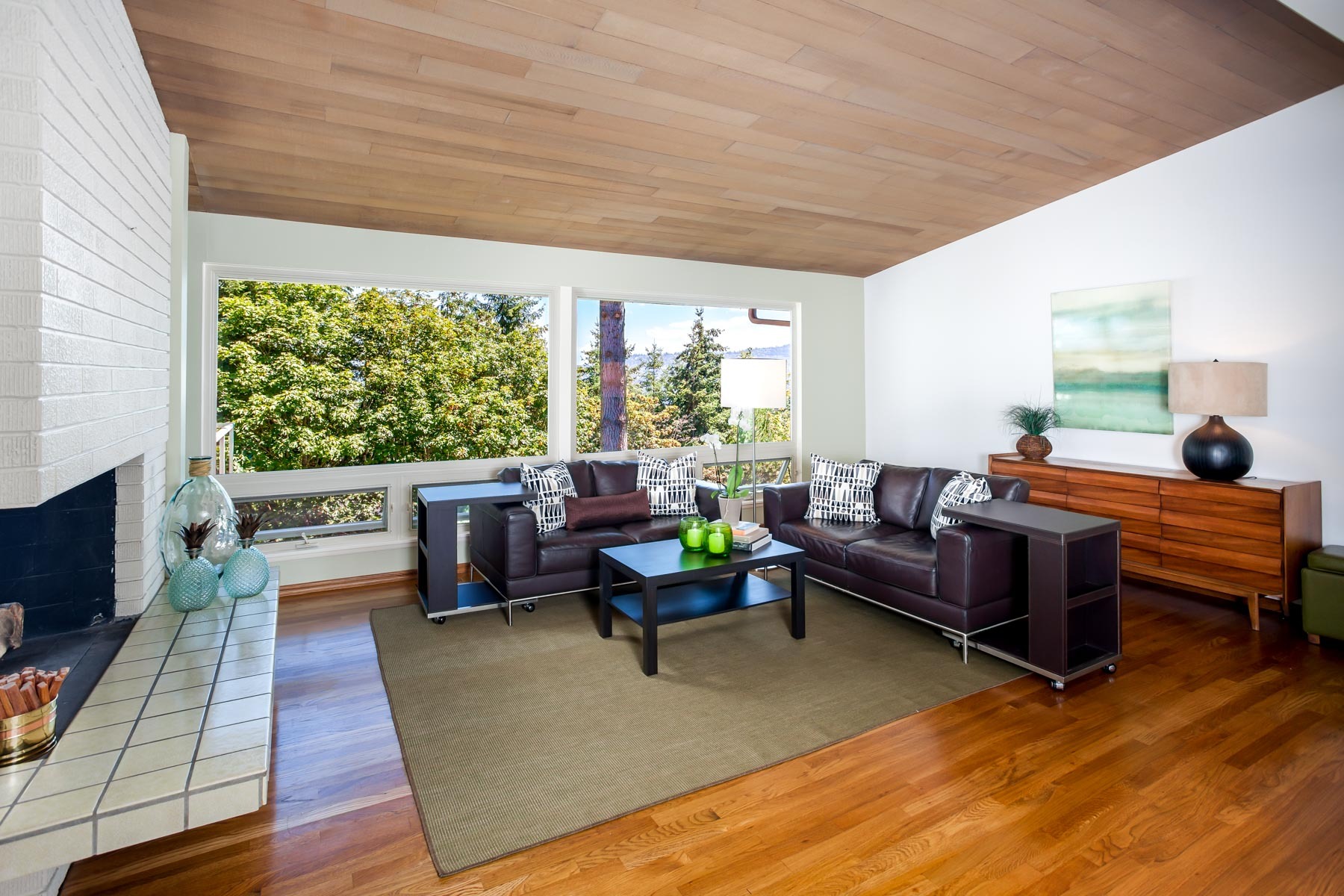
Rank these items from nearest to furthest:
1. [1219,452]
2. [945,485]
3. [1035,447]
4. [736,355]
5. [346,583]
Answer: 1. [1219,452]
2. [945,485]
3. [346,583]
4. [1035,447]
5. [736,355]

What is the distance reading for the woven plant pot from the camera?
502 cm

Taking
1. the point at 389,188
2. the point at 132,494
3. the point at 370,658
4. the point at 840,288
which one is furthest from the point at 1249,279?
the point at 132,494

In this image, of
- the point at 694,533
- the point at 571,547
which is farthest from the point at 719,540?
the point at 571,547

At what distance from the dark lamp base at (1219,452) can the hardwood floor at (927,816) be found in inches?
52.9

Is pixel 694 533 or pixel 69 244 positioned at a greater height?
pixel 69 244

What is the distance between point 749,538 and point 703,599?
40cm

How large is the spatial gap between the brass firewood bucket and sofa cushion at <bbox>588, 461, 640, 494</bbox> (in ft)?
10.4

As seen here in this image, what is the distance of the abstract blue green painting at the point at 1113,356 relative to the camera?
179 inches

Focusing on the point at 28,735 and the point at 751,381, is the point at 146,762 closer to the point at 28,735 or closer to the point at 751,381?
the point at 28,735

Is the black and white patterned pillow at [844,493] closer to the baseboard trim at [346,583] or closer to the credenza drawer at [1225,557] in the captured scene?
the credenza drawer at [1225,557]

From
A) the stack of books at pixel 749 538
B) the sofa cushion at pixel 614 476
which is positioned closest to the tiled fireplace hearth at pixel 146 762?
the stack of books at pixel 749 538

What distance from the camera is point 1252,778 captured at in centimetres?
232

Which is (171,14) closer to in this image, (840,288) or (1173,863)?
(1173,863)

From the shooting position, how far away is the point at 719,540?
348 cm
